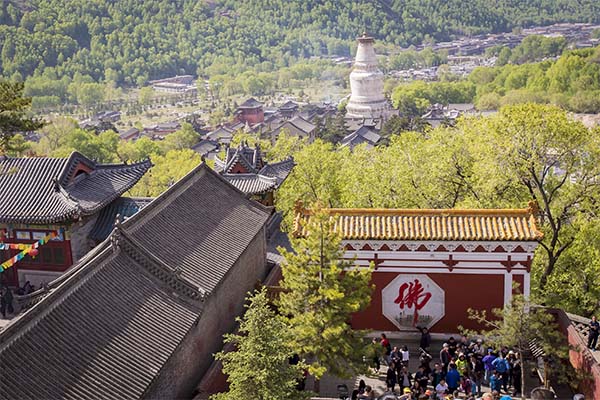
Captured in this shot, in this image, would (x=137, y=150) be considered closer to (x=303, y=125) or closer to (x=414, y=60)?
(x=303, y=125)

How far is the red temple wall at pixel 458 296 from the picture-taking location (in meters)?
18.3

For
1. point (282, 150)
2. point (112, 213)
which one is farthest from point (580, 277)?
point (282, 150)

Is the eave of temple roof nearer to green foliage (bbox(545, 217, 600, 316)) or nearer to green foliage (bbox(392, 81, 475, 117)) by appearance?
green foliage (bbox(545, 217, 600, 316))

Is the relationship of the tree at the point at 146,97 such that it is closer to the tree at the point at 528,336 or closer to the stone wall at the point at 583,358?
the stone wall at the point at 583,358

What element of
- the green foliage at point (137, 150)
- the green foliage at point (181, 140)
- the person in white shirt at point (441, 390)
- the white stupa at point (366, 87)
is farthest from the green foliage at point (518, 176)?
the white stupa at point (366, 87)

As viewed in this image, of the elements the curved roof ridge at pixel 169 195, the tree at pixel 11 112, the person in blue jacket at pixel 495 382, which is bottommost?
the person in blue jacket at pixel 495 382

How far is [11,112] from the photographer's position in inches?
740

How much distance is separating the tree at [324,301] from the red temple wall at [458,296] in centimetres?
327

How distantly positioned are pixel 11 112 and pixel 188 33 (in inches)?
5793

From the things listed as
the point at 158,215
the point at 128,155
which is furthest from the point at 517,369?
the point at 128,155

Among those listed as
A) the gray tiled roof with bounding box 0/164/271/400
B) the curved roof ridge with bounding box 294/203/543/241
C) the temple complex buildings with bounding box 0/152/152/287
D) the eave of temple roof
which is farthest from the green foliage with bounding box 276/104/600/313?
the temple complex buildings with bounding box 0/152/152/287

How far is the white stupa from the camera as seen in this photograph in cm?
8788

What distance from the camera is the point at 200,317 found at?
1570 cm

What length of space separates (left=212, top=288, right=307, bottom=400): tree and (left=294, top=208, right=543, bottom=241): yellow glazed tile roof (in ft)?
16.3
